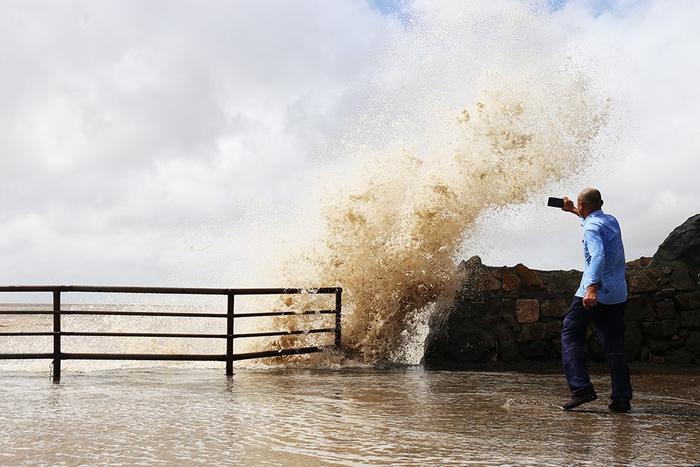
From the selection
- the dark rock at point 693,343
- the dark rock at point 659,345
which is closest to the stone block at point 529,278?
the dark rock at point 659,345

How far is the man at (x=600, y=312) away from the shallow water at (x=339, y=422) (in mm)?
222

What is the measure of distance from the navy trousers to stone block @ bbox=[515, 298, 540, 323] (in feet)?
13.4

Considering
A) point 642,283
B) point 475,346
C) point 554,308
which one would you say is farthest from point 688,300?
point 475,346

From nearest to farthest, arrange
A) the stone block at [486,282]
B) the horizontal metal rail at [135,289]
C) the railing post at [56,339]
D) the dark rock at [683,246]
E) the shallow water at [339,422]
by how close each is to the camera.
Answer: the shallow water at [339,422]
the railing post at [56,339]
the horizontal metal rail at [135,289]
the stone block at [486,282]
the dark rock at [683,246]

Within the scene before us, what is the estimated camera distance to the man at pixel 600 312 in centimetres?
661

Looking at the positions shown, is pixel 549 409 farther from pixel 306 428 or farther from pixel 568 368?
pixel 306 428

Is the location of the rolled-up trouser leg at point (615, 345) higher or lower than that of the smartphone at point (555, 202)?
lower

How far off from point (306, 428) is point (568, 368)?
244 centimetres

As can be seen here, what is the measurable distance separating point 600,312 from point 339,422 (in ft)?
8.21

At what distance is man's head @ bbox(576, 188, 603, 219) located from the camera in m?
6.87

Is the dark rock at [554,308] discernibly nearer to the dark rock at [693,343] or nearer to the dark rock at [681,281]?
the dark rock at [681,281]

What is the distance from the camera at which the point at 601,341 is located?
22.0 ft

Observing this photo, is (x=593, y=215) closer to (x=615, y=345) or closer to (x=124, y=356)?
(x=615, y=345)

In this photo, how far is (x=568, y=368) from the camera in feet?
22.1
